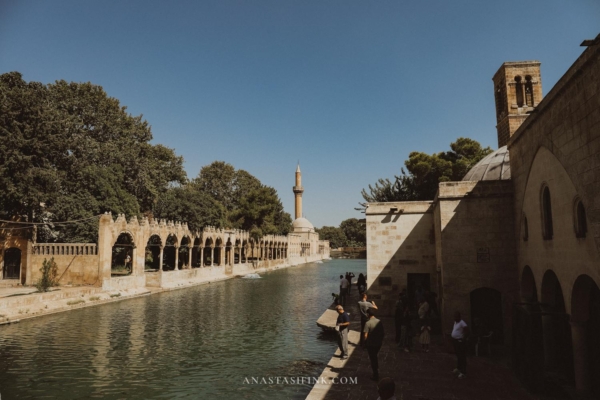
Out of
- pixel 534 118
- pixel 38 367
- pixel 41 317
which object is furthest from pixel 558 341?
pixel 41 317

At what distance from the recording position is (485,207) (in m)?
11.7

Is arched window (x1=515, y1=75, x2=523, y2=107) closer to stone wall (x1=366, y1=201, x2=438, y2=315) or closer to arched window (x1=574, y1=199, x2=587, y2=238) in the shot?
stone wall (x1=366, y1=201, x2=438, y2=315)

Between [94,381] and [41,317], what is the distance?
1035cm

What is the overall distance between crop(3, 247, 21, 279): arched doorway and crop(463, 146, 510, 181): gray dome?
31.7 metres

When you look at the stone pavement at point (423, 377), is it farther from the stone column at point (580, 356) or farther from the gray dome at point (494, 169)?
the gray dome at point (494, 169)

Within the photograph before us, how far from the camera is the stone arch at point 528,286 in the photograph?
34.1 ft

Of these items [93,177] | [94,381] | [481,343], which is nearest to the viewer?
[94,381]

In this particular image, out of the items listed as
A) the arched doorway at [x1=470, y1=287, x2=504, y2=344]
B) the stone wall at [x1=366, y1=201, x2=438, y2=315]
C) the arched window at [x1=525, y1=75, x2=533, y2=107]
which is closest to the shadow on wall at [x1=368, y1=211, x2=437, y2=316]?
the stone wall at [x1=366, y1=201, x2=438, y2=315]

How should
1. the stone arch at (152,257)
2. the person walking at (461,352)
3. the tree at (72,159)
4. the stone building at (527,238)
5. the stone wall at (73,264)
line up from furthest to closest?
the stone arch at (152,257) → the stone wall at (73,264) → the tree at (72,159) → the person walking at (461,352) → the stone building at (527,238)

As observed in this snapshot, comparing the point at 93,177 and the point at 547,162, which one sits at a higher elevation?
the point at 93,177

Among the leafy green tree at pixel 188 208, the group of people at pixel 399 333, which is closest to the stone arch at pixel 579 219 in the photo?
the group of people at pixel 399 333

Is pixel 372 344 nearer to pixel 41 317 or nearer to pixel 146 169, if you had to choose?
pixel 41 317

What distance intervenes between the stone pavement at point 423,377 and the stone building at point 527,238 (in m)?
0.59

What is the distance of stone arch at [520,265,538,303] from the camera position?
10407mm
